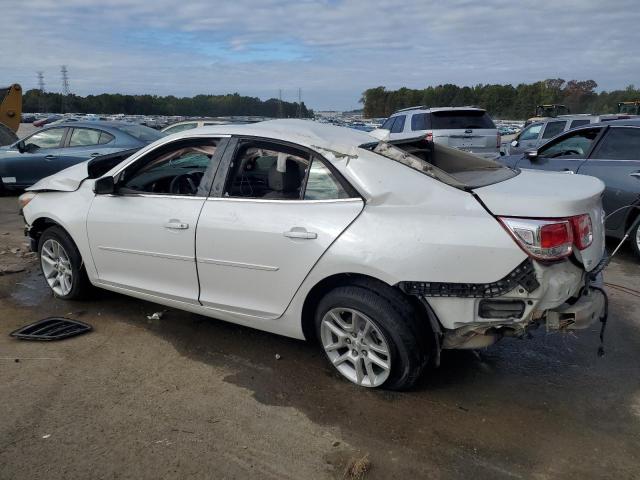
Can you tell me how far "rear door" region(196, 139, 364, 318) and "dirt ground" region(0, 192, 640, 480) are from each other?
52cm

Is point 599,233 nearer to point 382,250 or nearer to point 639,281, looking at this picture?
point 382,250

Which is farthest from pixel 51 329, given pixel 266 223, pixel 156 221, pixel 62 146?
pixel 62 146

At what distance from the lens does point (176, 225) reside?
3.73 m

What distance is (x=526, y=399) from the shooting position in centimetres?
326

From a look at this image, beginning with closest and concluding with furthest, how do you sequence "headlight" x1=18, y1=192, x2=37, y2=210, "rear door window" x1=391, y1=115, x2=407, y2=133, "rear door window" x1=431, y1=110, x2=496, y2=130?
1. "headlight" x1=18, y1=192, x2=37, y2=210
2. "rear door window" x1=431, y1=110, x2=496, y2=130
3. "rear door window" x1=391, y1=115, x2=407, y2=133

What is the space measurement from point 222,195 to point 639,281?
4.40 metres

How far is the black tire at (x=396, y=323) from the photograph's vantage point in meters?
3.02

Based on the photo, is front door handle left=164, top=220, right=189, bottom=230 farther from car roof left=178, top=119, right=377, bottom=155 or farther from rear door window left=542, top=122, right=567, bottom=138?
rear door window left=542, top=122, right=567, bottom=138

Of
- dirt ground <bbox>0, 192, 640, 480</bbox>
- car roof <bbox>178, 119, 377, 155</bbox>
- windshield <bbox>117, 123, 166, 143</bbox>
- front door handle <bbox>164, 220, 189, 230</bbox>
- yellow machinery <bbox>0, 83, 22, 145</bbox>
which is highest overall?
yellow machinery <bbox>0, 83, 22, 145</bbox>

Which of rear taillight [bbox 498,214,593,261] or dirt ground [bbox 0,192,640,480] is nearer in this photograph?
dirt ground [bbox 0,192,640,480]

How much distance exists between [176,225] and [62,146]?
7.44m

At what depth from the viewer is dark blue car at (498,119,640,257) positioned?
5957 mm

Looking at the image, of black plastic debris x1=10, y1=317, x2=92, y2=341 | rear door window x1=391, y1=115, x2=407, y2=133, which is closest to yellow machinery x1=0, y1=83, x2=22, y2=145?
rear door window x1=391, y1=115, x2=407, y2=133

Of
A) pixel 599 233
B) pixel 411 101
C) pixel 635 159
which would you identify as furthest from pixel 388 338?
pixel 411 101
